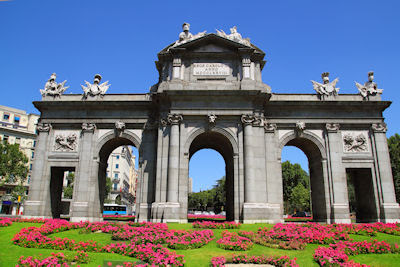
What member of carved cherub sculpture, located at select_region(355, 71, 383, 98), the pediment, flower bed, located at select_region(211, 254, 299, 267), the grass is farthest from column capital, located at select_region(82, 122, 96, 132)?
carved cherub sculpture, located at select_region(355, 71, 383, 98)

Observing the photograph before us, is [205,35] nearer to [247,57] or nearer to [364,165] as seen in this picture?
[247,57]

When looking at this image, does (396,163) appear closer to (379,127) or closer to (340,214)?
(379,127)

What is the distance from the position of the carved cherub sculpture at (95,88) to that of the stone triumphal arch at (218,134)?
0.12 m

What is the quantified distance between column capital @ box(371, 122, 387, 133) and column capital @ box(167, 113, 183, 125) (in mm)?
19370

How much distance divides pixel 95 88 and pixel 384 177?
30.7 meters

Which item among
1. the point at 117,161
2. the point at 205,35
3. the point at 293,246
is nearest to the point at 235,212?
the point at 293,246

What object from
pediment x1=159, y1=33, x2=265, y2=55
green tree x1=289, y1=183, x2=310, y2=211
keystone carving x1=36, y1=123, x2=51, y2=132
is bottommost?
green tree x1=289, y1=183, x2=310, y2=211

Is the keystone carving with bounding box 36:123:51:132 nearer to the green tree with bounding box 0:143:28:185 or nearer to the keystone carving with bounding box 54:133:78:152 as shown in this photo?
the keystone carving with bounding box 54:133:78:152

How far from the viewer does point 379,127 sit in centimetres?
3133

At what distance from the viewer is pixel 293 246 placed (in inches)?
673

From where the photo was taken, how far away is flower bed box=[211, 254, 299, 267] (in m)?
13.7

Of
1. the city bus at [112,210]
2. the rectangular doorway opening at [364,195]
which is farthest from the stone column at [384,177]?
the city bus at [112,210]

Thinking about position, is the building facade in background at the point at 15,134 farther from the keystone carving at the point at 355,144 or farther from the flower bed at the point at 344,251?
the flower bed at the point at 344,251

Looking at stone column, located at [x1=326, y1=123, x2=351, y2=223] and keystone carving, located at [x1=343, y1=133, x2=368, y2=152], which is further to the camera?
keystone carving, located at [x1=343, y1=133, x2=368, y2=152]
